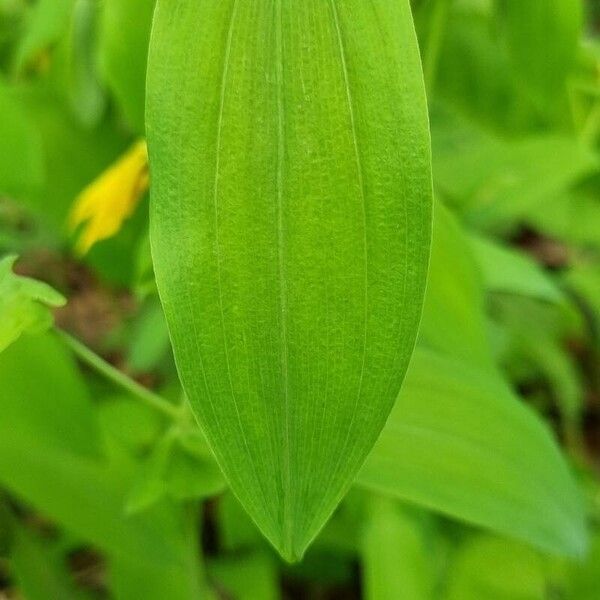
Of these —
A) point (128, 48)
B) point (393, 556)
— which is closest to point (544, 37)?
point (128, 48)

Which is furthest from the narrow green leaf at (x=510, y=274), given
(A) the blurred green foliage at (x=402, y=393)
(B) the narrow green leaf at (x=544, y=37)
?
(B) the narrow green leaf at (x=544, y=37)

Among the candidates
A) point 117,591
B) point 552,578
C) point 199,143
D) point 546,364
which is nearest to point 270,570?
point 117,591

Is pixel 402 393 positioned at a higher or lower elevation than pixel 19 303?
lower

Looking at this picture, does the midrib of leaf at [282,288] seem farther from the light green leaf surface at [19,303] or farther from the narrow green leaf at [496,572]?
the narrow green leaf at [496,572]

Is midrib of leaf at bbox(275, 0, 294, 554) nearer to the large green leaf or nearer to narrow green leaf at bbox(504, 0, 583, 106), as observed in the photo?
Answer: the large green leaf

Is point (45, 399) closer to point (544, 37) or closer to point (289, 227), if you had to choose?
point (289, 227)

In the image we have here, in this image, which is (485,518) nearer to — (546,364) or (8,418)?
(8,418)
